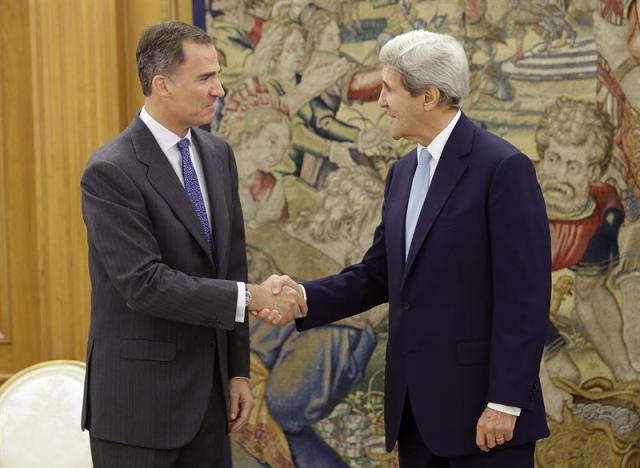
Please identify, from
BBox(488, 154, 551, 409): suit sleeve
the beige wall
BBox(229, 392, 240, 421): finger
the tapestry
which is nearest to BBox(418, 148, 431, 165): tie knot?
BBox(488, 154, 551, 409): suit sleeve

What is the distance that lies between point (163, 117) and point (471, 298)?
1.15 m

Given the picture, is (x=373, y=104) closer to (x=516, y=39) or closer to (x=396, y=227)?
(x=516, y=39)

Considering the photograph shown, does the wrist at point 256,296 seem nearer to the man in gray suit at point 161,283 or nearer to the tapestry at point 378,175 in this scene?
the man in gray suit at point 161,283

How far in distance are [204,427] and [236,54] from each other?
80.8 inches

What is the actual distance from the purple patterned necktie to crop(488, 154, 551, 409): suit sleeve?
91cm

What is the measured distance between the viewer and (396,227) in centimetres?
303

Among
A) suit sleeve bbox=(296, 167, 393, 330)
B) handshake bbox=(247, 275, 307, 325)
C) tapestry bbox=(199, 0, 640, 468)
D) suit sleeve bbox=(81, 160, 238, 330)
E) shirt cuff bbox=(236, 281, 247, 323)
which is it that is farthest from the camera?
tapestry bbox=(199, 0, 640, 468)

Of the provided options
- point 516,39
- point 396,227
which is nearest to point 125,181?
point 396,227

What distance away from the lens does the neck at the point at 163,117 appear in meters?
3.05

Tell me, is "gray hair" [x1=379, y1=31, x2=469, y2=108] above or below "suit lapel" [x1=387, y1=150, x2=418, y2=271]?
above

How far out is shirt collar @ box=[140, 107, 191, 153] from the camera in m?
3.04

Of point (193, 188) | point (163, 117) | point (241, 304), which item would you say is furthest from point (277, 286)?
point (163, 117)

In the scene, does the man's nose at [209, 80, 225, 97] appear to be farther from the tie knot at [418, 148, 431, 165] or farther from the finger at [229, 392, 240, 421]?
the finger at [229, 392, 240, 421]

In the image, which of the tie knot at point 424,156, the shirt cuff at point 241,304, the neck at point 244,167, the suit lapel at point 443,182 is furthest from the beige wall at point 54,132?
the suit lapel at point 443,182
